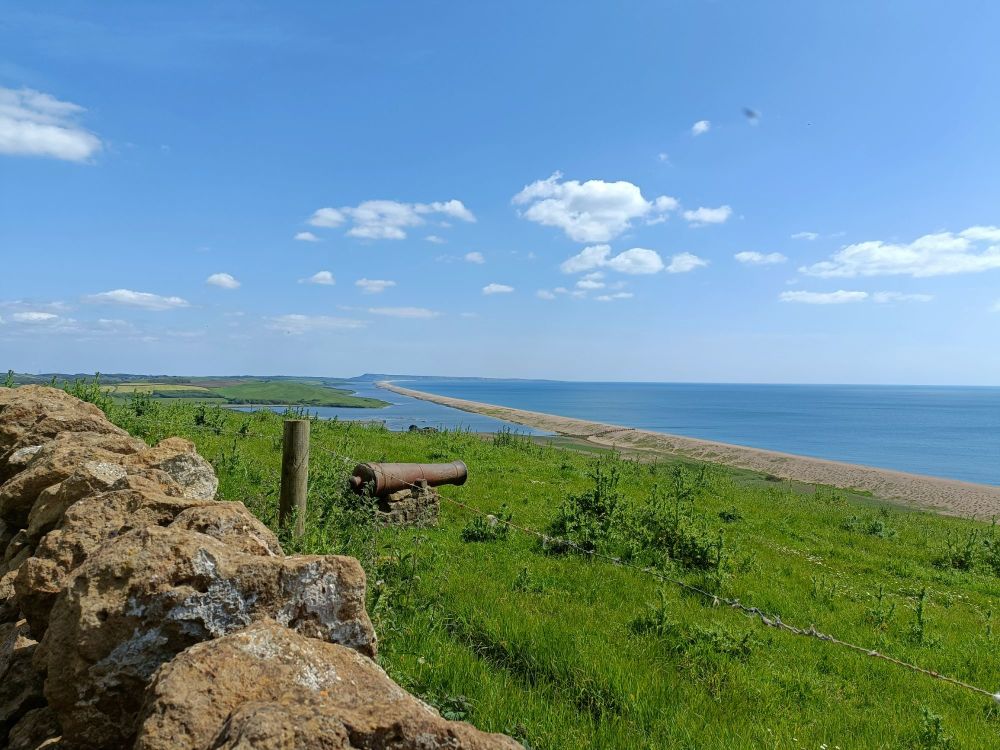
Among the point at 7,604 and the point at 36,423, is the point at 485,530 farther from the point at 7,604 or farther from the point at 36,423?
the point at 7,604

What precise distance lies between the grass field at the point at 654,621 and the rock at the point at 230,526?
2.00 m

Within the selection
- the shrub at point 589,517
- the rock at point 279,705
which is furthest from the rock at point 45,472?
the shrub at point 589,517

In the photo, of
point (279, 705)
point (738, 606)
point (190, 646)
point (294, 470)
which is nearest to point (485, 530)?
point (738, 606)

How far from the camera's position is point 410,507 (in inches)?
471

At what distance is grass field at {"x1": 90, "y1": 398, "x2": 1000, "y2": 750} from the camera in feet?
17.0

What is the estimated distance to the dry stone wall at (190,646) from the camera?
89.2 inches

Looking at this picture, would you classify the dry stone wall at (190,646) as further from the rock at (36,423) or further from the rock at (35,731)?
the rock at (36,423)

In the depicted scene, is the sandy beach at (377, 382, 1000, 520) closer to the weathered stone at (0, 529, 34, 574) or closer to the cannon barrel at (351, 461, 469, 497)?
the cannon barrel at (351, 461, 469, 497)

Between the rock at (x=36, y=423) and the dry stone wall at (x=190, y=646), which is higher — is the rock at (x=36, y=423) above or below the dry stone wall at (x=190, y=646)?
above

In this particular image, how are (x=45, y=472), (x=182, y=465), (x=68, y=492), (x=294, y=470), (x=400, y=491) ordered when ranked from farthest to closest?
(x=400, y=491)
(x=294, y=470)
(x=182, y=465)
(x=45, y=472)
(x=68, y=492)

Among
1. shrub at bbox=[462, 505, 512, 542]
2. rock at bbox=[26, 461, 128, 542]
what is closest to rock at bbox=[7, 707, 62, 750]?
rock at bbox=[26, 461, 128, 542]

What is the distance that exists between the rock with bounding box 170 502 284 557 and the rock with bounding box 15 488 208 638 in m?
0.23

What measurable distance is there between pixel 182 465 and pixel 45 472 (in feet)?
3.84

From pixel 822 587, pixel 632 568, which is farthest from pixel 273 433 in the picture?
pixel 822 587
